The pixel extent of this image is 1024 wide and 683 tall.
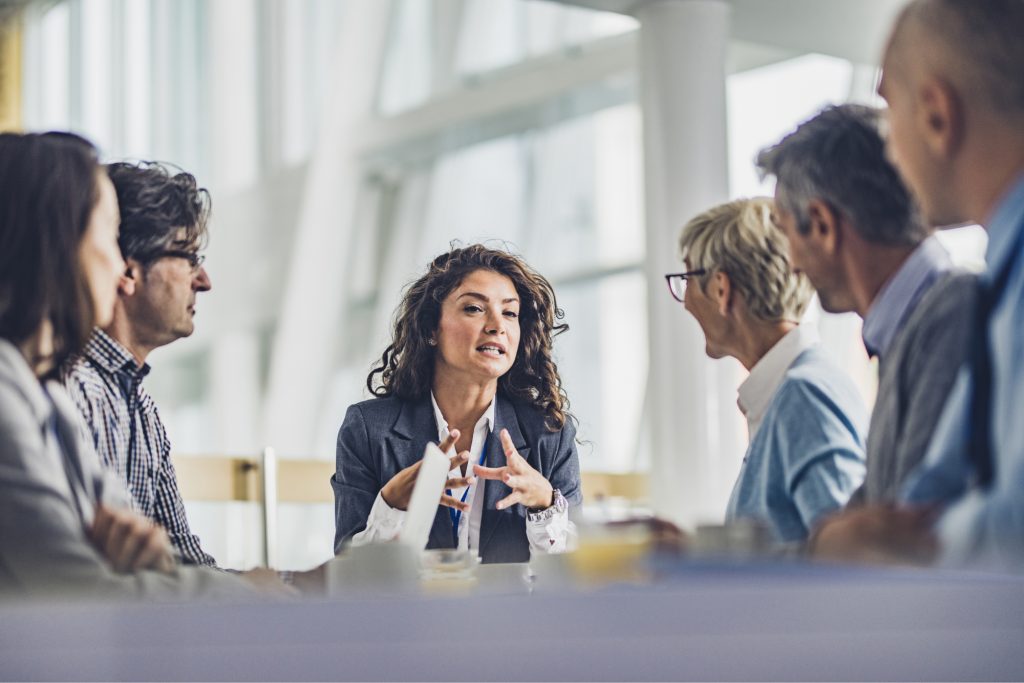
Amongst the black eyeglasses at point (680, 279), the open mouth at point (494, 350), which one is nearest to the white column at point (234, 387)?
the open mouth at point (494, 350)

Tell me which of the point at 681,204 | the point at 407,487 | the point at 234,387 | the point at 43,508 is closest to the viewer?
the point at 43,508

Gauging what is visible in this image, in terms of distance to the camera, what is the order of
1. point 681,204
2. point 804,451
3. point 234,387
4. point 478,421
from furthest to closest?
point 234,387 < point 681,204 < point 478,421 < point 804,451

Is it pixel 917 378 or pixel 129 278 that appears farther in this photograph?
pixel 129 278

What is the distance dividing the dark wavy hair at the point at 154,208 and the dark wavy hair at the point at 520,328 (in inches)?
19.4

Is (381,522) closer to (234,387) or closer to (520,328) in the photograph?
(520,328)

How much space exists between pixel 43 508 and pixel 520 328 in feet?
2.96

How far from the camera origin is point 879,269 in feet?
3.96

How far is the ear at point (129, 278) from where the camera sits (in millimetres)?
1461

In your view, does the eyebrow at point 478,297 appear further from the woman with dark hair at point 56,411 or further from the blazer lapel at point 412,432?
the woman with dark hair at point 56,411

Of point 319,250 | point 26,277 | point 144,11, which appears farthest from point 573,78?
point 26,277

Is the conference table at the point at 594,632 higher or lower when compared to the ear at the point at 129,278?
lower

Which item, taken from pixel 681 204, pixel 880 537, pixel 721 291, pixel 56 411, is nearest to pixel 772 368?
pixel 721 291

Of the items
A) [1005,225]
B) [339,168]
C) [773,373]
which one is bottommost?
[773,373]

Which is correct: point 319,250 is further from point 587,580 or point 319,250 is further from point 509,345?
point 587,580
